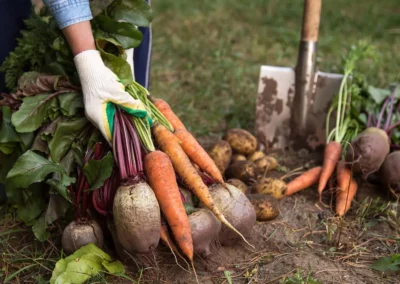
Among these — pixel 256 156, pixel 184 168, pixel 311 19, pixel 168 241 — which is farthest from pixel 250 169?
pixel 311 19

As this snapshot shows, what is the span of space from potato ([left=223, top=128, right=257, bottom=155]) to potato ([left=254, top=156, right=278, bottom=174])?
0.08 m

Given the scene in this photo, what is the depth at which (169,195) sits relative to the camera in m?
2.13

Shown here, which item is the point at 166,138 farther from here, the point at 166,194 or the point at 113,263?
the point at 113,263

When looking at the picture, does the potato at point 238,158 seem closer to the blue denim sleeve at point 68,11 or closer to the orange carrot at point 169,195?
the orange carrot at point 169,195

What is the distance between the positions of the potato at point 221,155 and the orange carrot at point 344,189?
0.57 metres

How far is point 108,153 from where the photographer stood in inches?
82.7

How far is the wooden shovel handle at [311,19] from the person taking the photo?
312 cm

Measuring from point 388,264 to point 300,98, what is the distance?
1346mm

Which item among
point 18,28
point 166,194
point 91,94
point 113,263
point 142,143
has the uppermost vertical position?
point 18,28

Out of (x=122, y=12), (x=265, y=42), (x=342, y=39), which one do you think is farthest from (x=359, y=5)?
(x=122, y=12)

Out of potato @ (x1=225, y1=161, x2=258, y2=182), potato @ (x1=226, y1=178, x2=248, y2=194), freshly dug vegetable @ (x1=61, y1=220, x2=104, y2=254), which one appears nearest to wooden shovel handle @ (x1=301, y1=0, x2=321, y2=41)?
potato @ (x1=225, y1=161, x2=258, y2=182)

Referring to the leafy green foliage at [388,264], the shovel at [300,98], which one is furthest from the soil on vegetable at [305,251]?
the shovel at [300,98]

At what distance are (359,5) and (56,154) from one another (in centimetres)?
463

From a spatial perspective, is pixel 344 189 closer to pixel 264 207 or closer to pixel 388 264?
pixel 264 207
